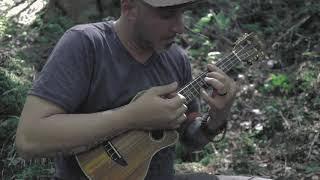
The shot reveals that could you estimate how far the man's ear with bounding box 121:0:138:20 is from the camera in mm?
2570

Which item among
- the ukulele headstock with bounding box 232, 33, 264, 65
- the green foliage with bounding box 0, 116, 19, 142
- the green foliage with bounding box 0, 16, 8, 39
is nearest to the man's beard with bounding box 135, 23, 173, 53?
the ukulele headstock with bounding box 232, 33, 264, 65

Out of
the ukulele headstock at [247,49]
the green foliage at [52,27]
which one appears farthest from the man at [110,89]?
the green foliage at [52,27]

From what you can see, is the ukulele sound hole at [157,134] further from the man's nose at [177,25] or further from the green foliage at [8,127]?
the green foliage at [8,127]

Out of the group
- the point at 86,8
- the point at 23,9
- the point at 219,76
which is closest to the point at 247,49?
the point at 219,76

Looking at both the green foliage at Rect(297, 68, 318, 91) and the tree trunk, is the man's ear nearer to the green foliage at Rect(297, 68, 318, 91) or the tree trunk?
the green foliage at Rect(297, 68, 318, 91)

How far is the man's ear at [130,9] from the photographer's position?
2.57 m

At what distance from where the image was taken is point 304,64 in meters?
6.60

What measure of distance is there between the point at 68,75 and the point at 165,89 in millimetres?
458

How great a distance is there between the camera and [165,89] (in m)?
2.59

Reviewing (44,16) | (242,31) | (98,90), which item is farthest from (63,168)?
(242,31)

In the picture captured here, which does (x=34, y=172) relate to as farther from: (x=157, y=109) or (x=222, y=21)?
(x=222, y=21)

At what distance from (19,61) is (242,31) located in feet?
11.1

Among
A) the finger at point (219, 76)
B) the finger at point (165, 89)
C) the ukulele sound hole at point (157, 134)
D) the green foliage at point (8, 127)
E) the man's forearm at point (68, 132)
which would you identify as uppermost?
the finger at point (219, 76)

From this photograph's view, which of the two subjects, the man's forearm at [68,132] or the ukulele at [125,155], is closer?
the man's forearm at [68,132]
